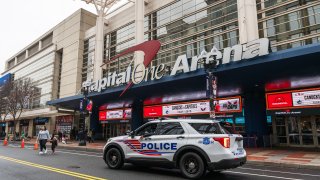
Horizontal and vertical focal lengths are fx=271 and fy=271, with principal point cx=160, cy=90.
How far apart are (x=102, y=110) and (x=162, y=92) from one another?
10.1 metres

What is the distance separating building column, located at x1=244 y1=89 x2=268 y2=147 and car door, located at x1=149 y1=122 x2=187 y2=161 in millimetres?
13650

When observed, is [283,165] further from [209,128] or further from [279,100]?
[279,100]

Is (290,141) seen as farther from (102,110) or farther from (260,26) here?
(102,110)

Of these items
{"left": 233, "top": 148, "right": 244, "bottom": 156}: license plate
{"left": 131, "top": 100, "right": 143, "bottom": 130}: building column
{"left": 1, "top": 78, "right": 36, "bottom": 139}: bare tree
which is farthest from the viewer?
{"left": 1, "top": 78, "right": 36, "bottom": 139}: bare tree

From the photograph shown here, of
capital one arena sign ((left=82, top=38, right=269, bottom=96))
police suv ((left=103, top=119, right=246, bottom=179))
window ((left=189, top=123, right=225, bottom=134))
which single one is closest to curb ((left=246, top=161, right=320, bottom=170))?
police suv ((left=103, top=119, right=246, bottom=179))

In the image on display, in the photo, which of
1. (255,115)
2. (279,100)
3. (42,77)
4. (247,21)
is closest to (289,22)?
(247,21)

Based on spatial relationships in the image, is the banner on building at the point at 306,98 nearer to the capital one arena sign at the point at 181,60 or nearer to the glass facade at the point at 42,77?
the capital one arena sign at the point at 181,60

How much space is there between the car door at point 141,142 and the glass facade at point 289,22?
18.2 m

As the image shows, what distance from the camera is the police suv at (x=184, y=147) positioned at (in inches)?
311

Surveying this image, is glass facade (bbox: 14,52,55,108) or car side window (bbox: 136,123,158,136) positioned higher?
glass facade (bbox: 14,52,55,108)

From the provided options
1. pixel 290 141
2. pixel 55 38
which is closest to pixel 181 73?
pixel 290 141

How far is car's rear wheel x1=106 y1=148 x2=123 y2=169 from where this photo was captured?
993cm

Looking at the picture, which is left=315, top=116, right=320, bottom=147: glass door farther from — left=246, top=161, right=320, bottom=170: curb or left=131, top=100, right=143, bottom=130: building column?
left=131, top=100, right=143, bottom=130: building column

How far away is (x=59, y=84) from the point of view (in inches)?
2004
